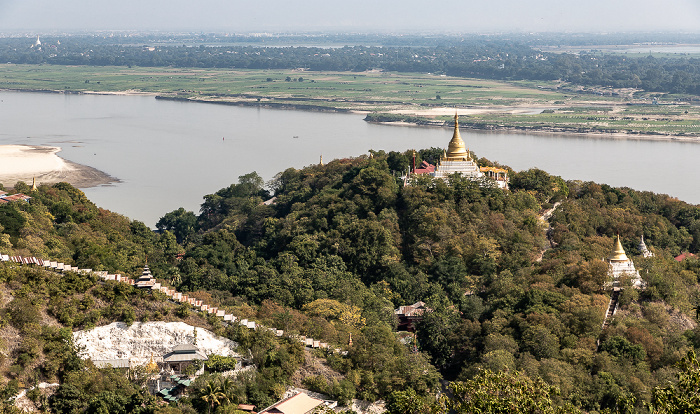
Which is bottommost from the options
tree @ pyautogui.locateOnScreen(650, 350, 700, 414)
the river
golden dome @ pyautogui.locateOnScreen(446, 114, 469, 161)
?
the river

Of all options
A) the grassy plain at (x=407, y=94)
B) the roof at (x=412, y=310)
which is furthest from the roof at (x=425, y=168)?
the grassy plain at (x=407, y=94)

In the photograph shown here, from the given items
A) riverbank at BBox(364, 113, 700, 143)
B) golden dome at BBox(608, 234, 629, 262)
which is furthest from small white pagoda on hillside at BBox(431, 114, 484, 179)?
riverbank at BBox(364, 113, 700, 143)

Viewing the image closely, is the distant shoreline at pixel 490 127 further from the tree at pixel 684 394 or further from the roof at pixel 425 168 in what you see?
the tree at pixel 684 394

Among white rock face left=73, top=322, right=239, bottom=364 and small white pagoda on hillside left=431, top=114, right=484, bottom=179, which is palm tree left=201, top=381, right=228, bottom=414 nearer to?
white rock face left=73, top=322, right=239, bottom=364

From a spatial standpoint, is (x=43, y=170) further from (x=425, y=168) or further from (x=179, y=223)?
(x=425, y=168)

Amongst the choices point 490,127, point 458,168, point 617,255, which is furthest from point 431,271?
point 490,127

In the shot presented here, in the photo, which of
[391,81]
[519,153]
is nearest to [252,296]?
[519,153]
